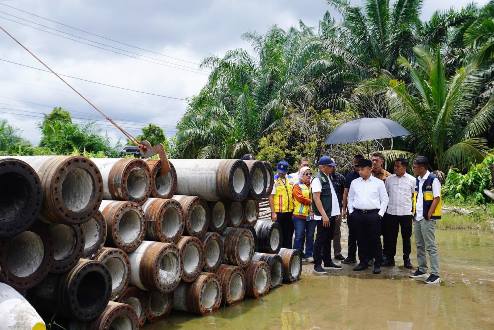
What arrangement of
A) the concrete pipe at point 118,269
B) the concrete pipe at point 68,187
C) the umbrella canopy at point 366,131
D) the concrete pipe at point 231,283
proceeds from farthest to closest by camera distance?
the umbrella canopy at point 366,131, the concrete pipe at point 231,283, the concrete pipe at point 118,269, the concrete pipe at point 68,187

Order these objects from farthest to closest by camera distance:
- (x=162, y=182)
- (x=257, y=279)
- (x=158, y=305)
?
(x=257, y=279) < (x=162, y=182) < (x=158, y=305)

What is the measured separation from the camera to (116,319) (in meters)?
4.45

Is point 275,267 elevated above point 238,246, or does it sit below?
below

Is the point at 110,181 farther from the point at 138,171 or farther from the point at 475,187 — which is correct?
the point at 475,187

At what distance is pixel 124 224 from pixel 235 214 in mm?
1620

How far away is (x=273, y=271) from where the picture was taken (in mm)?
6824

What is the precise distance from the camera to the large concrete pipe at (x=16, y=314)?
10.7 feet

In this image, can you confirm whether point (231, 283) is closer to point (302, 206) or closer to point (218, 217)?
point (218, 217)

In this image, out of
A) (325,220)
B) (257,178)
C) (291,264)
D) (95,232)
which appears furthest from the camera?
(325,220)

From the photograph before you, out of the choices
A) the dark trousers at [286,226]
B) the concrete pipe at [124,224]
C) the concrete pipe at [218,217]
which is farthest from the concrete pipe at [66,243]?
the dark trousers at [286,226]

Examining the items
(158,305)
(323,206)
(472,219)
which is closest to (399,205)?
(323,206)

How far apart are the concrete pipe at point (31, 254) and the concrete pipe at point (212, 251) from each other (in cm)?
222

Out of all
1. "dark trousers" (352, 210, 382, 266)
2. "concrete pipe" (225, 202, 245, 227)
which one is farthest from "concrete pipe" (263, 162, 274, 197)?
"dark trousers" (352, 210, 382, 266)

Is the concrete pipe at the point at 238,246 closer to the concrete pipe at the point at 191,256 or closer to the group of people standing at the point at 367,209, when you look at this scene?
the concrete pipe at the point at 191,256
